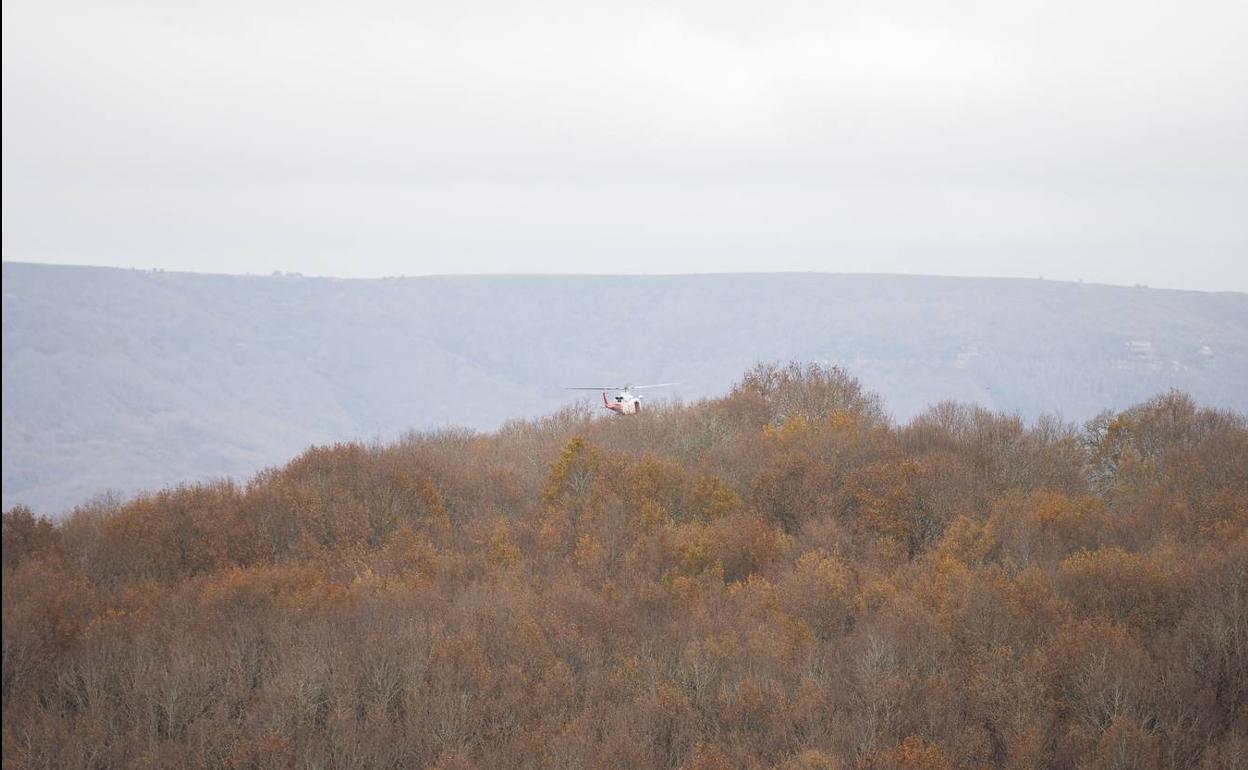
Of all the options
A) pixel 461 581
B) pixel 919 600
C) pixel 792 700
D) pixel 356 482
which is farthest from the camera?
pixel 356 482

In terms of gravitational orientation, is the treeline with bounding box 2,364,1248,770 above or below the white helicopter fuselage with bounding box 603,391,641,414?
below

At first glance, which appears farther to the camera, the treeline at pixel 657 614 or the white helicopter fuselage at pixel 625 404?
the white helicopter fuselage at pixel 625 404

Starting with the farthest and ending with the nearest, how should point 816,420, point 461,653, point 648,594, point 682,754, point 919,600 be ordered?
point 816,420
point 648,594
point 919,600
point 461,653
point 682,754

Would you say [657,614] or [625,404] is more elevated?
[625,404]

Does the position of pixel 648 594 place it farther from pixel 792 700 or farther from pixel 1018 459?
pixel 1018 459

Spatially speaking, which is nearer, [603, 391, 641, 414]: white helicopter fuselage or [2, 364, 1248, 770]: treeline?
[2, 364, 1248, 770]: treeline

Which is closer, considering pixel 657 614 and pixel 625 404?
pixel 657 614

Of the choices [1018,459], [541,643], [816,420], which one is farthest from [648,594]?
[816,420]

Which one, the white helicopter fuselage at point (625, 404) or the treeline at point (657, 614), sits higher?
the white helicopter fuselage at point (625, 404)
